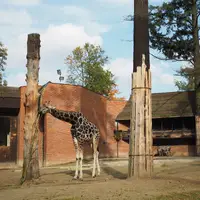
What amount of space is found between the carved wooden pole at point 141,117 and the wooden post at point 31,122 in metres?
3.38

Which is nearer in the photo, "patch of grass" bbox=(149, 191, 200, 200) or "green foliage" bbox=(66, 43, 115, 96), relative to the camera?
"patch of grass" bbox=(149, 191, 200, 200)

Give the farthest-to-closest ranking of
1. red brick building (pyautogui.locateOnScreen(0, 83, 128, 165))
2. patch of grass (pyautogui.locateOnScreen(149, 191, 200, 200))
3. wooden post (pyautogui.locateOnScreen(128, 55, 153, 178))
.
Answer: red brick building (pyautogui.locateOnScreen(0, 83, 128, 165)) → wooden post (pyautogui.locateOnScreen(128, 55, 153, 178)) → patch of grass (pyautogui.locateOnScreen(149, 191, 200, 200))

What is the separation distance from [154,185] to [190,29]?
25.1 m

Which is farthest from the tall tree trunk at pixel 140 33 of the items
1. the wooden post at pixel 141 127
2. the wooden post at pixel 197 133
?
the wooden post at pixel 197 133

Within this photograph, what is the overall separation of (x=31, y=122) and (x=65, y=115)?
192 cm

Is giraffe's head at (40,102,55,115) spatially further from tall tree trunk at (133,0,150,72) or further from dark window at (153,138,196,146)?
dark window at (153,138,196,146)

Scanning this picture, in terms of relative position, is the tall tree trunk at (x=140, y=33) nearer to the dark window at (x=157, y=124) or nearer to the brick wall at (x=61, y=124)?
the brick wall at (x=61, y=124)

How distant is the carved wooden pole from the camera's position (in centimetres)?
1135

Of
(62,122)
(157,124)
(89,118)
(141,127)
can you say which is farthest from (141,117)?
(157,124)

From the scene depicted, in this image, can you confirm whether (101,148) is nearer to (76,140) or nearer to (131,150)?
(76,140)

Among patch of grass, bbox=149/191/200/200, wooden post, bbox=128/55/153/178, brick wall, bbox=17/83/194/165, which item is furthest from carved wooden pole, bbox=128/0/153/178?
brick wall, bbox=17/83/194/165

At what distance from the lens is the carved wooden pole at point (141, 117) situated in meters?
11.3

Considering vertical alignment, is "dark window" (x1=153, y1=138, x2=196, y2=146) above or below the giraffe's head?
below

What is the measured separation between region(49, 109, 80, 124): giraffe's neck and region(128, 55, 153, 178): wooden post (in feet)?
11.2
